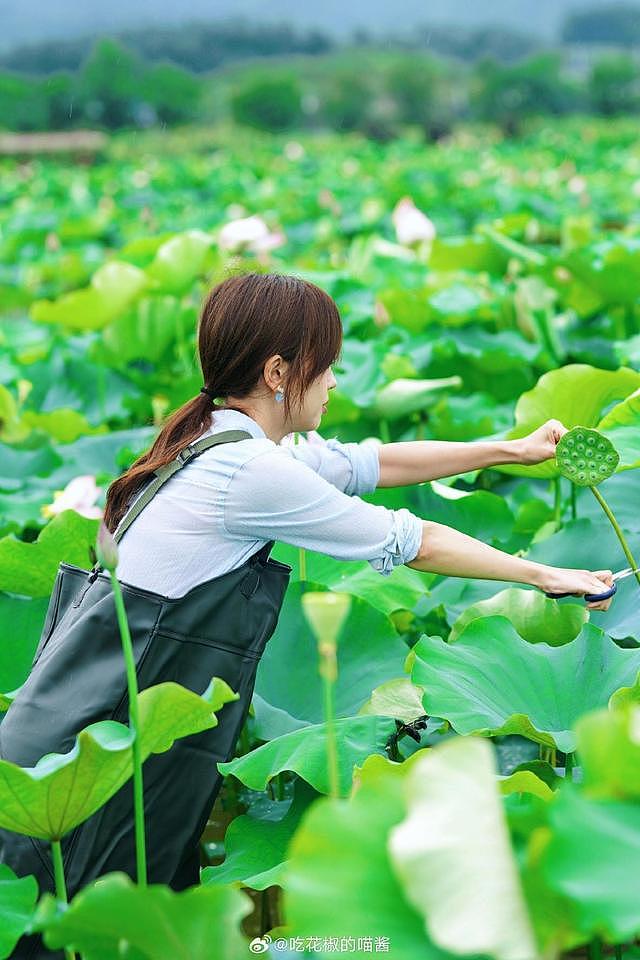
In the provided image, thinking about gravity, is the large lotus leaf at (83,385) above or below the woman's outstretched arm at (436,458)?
below

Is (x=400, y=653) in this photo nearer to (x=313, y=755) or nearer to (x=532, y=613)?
(x=532, y=613)

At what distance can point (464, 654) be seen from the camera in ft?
4.59

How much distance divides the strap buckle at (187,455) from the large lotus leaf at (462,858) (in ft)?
2.39

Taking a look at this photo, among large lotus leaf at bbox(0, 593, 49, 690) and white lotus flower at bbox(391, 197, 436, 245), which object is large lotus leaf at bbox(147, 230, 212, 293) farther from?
large lotus leaf at bbox(0, 593, 49, 690)

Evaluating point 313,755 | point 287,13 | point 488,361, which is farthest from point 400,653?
point 287,13

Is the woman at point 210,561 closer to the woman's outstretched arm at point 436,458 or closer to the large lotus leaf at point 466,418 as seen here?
the woman's outstretched arm at point 436,458

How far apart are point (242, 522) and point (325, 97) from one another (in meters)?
34.9

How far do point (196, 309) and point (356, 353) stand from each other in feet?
2.53

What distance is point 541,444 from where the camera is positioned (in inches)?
61.6

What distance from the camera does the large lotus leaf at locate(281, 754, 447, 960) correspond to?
0.73 m

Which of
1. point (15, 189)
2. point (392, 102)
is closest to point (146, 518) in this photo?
point (15, 189)

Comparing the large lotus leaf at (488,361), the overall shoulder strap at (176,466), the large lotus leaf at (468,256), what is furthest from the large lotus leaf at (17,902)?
the large lotus leaf at (468,256)

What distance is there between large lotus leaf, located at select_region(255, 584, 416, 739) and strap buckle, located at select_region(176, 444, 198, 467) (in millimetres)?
374

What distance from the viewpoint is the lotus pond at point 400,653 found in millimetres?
714
